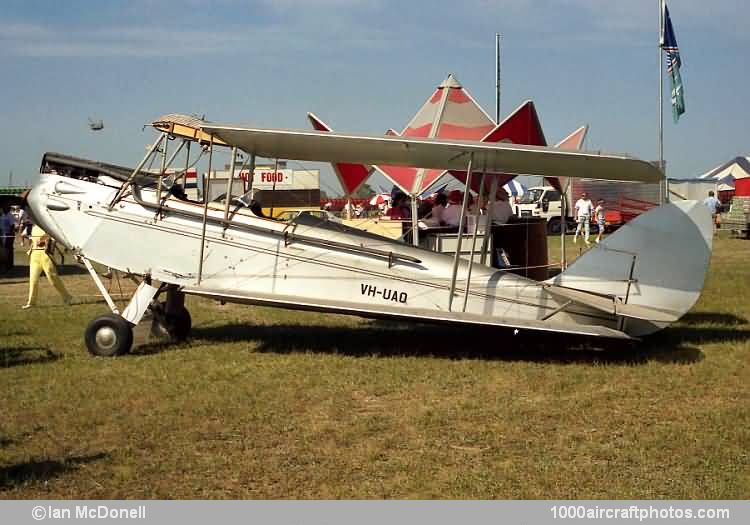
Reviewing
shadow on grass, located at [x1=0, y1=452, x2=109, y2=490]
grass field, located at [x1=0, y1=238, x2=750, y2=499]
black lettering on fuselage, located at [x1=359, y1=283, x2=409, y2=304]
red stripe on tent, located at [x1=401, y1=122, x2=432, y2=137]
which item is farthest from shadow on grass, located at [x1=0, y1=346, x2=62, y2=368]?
red stripe on tent, located at [x1=401, y1=122, x2=432, y2=137]

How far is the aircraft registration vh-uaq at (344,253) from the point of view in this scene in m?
9.11

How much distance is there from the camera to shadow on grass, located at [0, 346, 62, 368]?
9453mm

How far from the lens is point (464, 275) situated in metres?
9.62

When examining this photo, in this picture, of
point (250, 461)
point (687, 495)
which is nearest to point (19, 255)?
point (250, 461)

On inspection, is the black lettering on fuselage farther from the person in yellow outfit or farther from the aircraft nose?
the person in yellow outfit

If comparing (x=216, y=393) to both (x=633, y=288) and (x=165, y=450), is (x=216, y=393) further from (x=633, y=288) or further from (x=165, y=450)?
(x=633, y=288)

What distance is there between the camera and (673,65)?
28.8 m

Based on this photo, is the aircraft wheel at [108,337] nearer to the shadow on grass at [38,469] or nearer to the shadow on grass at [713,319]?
the shadow on grass at [38,469]

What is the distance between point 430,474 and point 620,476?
1.22 meters

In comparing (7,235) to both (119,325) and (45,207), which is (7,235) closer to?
(45,207)

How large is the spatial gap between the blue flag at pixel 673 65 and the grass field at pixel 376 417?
1890cm

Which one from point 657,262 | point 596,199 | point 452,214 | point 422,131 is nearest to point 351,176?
point 422,131

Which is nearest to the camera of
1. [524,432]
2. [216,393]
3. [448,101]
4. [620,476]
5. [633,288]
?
[620,476]

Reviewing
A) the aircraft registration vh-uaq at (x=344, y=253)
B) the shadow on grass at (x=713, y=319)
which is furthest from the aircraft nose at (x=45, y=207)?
the shadow on grass at (x=713, y=319)
